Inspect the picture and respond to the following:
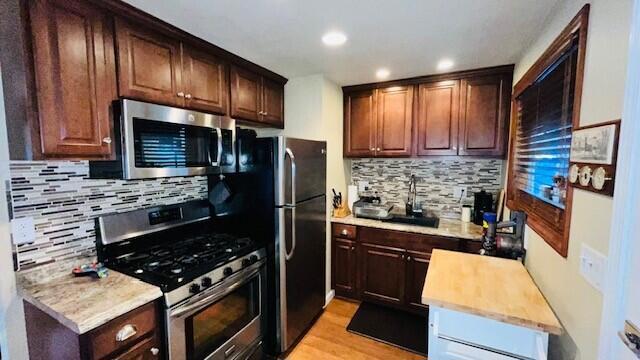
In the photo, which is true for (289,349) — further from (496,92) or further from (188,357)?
(496,92)

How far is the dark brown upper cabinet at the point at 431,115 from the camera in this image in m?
2.46

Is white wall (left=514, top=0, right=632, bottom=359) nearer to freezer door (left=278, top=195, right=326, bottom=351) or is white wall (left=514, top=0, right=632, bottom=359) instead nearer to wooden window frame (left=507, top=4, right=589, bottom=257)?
wooden window frame (left=507, top=4, right=589, bottom=257)

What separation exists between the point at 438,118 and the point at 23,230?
3101 millimetres

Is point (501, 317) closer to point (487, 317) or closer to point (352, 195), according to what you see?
point (487, 317)

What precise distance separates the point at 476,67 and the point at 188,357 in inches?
121

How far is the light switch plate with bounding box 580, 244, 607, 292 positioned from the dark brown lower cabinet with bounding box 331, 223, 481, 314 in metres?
1.34

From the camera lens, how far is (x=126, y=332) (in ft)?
3.87

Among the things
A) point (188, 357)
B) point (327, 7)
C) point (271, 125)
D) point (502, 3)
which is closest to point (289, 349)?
point (188, 357)

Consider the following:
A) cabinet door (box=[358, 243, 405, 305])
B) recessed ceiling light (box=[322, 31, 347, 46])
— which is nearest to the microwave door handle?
recessed ceiling light (box=[322, 31, 347, 46])

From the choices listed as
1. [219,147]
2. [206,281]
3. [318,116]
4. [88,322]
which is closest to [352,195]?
[318,116]

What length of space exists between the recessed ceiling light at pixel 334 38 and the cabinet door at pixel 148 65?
3.16 feet

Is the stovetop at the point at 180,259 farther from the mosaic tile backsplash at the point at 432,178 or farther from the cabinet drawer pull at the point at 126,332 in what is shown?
the mosaic tile backsplash at the point at 432,178

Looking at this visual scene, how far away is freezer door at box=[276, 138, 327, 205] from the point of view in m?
1.99

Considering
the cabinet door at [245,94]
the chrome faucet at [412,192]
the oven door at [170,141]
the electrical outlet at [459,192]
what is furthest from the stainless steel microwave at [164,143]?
the electrical outlet at [459,192]
